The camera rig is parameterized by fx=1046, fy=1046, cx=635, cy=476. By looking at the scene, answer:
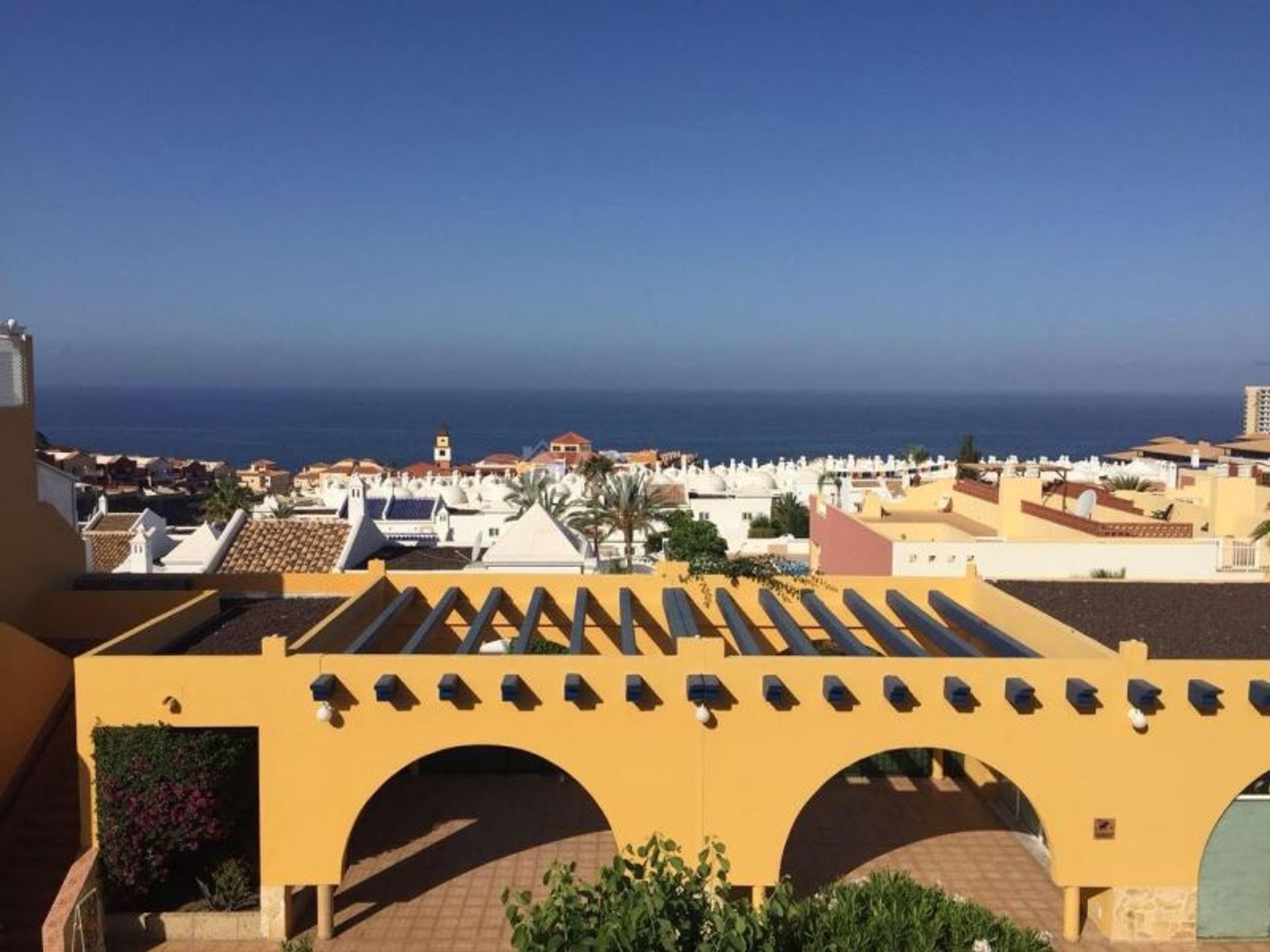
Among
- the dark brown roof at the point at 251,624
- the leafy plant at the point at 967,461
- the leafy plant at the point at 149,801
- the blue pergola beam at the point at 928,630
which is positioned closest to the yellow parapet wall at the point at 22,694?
the dark brown roof at the point at 251,624

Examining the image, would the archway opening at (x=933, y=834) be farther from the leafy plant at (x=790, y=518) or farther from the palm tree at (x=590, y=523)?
the leafy plant at (x=790, y=518)

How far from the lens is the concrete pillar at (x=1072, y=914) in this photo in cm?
1366

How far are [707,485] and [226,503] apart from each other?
26.7m

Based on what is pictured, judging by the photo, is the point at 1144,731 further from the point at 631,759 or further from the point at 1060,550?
the point at 1060,550

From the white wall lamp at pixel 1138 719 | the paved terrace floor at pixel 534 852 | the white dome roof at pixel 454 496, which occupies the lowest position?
the paved terrace floor at pixel 534 852

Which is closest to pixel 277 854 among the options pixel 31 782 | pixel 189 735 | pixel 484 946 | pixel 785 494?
pixel 189 735

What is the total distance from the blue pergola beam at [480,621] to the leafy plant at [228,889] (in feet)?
13.2

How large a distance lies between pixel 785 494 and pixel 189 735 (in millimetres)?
46408

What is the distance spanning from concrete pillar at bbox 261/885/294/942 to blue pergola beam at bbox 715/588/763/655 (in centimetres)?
697

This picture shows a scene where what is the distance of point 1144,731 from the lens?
13367mm

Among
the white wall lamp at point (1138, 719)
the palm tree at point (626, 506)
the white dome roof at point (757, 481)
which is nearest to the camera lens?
the white wall lamp at point (1138, 719)

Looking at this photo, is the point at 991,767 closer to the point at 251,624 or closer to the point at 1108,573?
the point at 251,624

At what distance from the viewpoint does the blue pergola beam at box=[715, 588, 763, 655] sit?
1509 centimetres

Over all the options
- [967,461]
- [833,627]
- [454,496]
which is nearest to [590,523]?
[454,496]
